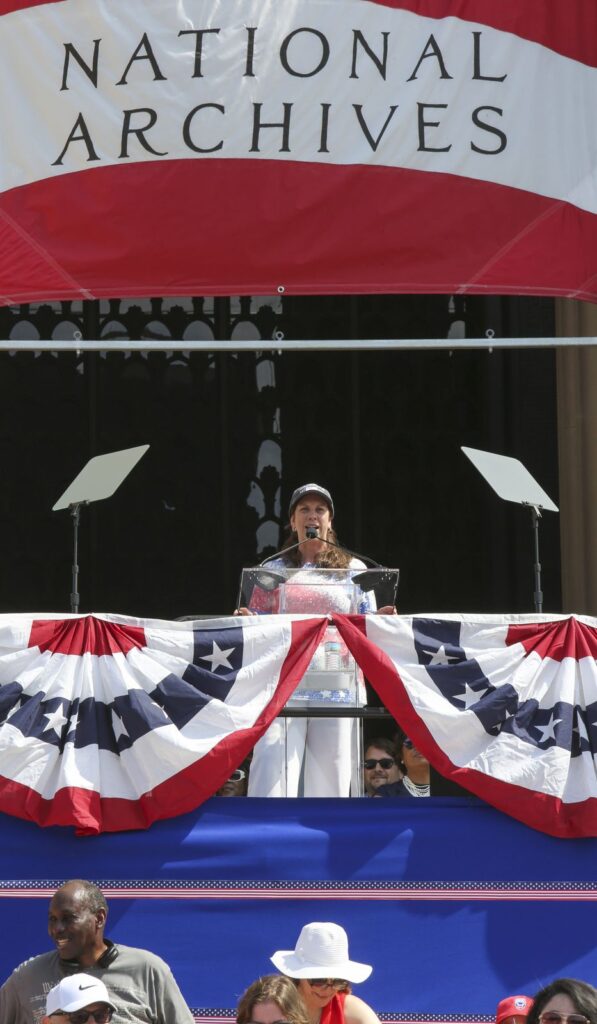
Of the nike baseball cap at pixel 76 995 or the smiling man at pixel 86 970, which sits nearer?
the nike baseball cap at pixel 76 995

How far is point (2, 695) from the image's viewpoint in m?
7.23

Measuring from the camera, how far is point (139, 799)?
708 cm

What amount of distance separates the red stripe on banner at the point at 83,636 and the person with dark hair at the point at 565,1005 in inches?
116

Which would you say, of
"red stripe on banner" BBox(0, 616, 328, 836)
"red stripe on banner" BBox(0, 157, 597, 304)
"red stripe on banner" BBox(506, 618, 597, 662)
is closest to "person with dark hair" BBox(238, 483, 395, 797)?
"red stripe on banner" BBox(0, 616, 328, 836)

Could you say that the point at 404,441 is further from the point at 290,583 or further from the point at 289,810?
the point at 289,810

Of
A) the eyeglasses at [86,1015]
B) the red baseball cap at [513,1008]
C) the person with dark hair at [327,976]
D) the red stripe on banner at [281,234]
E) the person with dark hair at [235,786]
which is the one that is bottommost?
the red baseball cap at [513,1008]

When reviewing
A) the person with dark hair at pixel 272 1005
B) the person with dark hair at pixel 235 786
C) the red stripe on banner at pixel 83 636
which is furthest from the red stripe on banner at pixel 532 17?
the person with dark hair at pixel 272 1005

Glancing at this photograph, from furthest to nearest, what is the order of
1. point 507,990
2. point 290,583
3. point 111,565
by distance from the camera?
point 111,565
point 290,583
point 507,990

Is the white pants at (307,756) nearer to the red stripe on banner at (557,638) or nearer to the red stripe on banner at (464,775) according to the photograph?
the red stripe on banner at (464,775)

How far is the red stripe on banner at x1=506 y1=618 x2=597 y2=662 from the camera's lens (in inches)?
291

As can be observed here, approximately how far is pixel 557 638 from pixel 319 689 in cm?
110

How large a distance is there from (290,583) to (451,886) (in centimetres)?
165

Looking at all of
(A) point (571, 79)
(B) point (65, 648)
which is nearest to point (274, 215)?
(A) point (571, 79)

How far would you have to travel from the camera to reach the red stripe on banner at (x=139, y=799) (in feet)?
22.9
